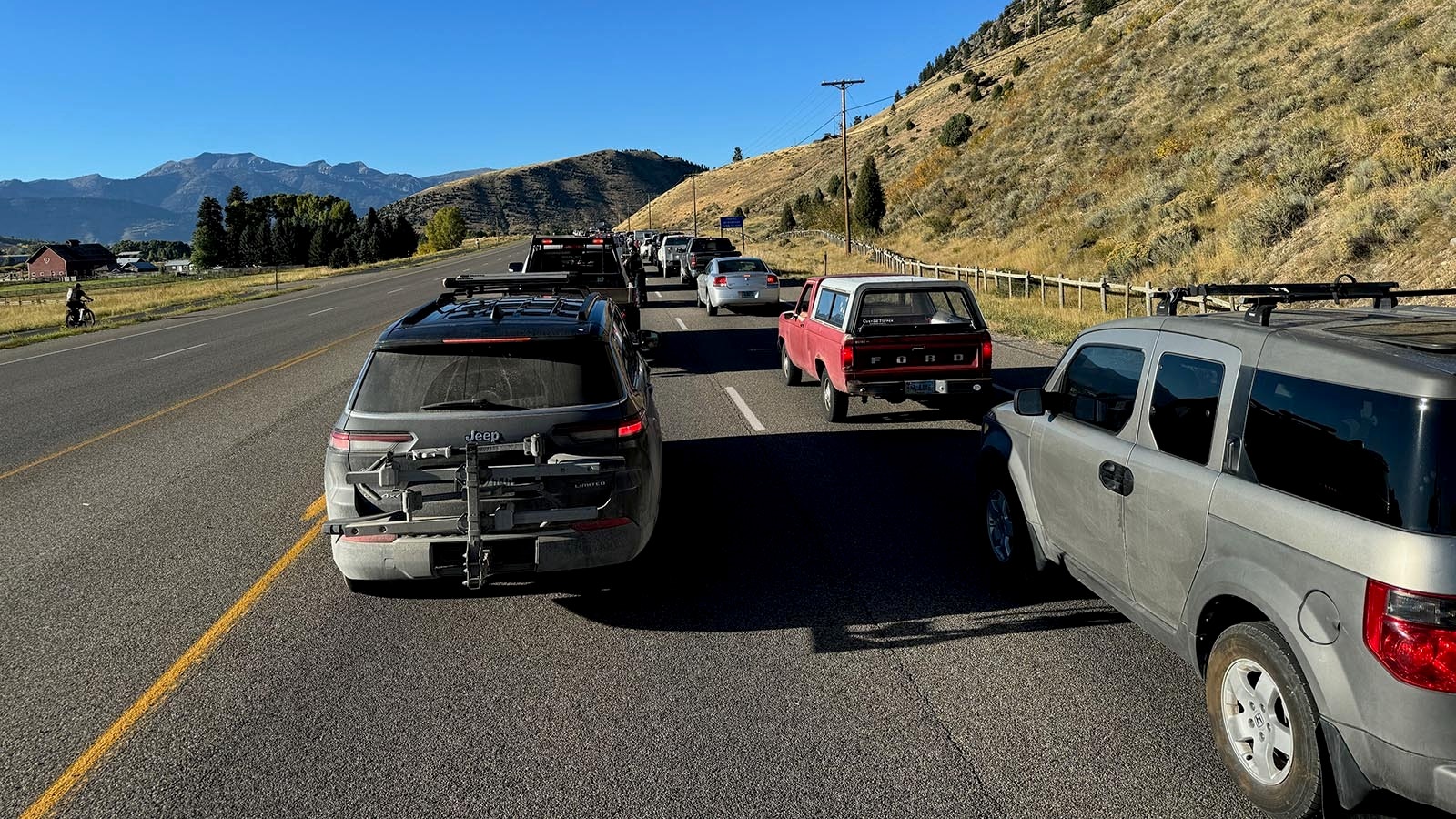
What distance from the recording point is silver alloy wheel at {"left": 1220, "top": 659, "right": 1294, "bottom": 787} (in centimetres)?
337

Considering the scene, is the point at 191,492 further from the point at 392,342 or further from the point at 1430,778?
the point at 1430,778

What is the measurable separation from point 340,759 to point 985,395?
29.0 ft

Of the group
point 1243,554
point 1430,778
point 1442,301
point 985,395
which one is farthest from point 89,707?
point 1442,301

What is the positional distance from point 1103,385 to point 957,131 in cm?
6102

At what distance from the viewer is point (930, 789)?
3707 mm

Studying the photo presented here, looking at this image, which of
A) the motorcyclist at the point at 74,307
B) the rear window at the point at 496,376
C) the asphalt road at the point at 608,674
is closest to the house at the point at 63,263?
the motorcyclist at the point at 74,307

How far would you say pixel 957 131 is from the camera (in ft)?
203

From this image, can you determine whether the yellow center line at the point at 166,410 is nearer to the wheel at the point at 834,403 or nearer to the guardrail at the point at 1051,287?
the wheel at the point at 834,403

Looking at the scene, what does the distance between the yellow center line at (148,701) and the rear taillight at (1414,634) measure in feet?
15.6

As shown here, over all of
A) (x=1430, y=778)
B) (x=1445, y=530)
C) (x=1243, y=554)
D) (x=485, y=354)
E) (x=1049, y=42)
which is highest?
(x=1049, y=42)

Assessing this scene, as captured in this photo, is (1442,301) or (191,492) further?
(1442,301)

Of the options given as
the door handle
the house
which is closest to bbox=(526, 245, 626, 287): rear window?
the door handle

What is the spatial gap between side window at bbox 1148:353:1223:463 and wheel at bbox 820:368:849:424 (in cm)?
667

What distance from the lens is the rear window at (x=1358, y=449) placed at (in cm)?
288
